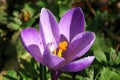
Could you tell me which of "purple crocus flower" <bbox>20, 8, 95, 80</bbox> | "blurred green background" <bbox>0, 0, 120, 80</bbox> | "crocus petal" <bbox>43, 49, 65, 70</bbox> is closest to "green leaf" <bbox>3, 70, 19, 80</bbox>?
"blurred green background" <bbox>0, 0, 120, 80</bbox>

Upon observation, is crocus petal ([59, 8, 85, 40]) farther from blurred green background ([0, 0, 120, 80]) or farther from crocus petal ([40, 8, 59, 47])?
blurred green background ([0, 0, 120, 80])

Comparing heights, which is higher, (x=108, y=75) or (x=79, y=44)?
(x=79, y=44)

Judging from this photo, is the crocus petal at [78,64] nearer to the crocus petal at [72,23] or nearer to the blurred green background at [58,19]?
the crocus petal at [72,23]

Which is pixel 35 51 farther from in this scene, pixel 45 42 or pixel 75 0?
pixel 75 0

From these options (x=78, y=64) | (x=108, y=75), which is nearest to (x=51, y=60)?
(x=78, y=64)

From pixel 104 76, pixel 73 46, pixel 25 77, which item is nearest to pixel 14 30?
pixel 25 77

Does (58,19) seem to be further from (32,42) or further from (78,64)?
(78,64)
